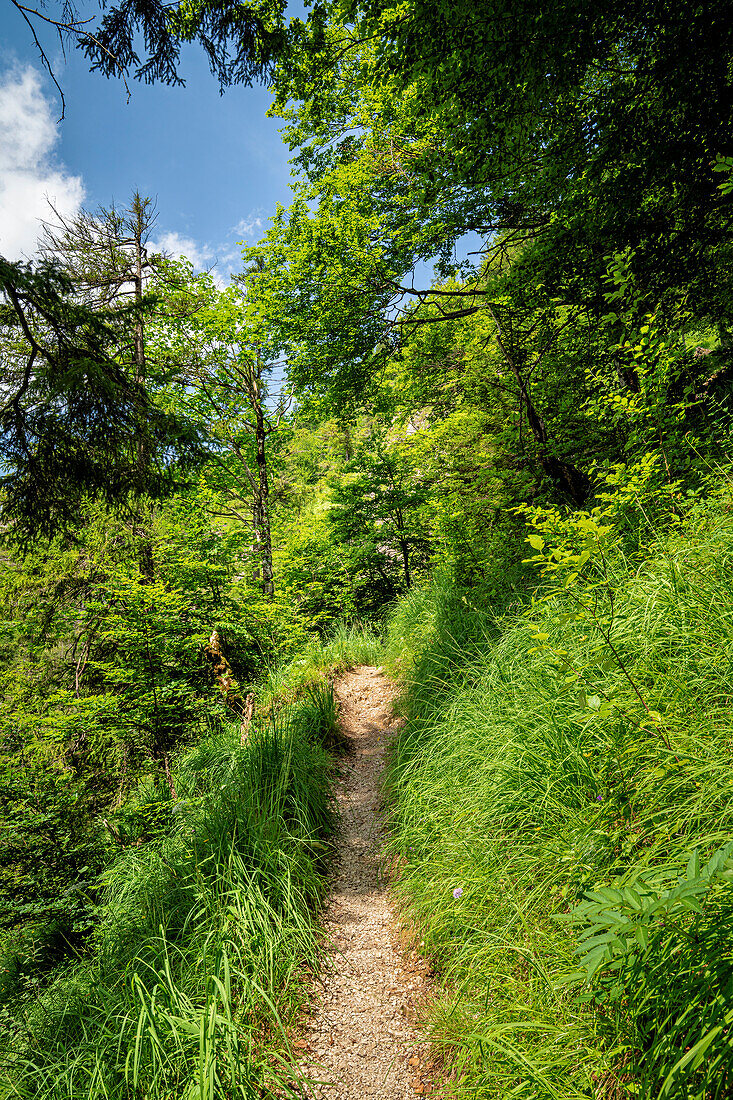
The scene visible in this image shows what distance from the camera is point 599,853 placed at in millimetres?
1868

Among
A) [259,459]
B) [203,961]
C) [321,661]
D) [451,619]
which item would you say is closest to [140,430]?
[203,961]

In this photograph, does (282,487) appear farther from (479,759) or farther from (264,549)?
(479,759)

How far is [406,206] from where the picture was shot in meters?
5.58

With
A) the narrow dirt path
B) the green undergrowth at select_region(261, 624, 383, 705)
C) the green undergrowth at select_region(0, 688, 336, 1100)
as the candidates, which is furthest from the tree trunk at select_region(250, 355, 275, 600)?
the narrow dirt path

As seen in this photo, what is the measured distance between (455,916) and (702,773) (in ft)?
5.14

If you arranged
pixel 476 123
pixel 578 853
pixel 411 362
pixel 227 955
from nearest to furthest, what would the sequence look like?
pixel 578 853 → pixel 227 955 → pixel 476 123 → pixel 411 362

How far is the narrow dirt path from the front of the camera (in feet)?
6.84

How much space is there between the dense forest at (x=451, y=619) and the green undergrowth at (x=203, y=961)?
3 centimetres

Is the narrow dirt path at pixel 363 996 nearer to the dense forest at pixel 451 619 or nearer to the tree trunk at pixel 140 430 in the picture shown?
the dense forest at pixel 451 619

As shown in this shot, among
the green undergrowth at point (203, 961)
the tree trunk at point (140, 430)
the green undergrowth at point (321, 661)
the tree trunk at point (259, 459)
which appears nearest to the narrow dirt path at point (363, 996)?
the green undergrowth at point (203, 961)

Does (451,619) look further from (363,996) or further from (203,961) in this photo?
(203,961)

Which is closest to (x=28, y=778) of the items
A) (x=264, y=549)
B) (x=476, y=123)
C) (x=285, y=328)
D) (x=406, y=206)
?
(x=264, y=549)

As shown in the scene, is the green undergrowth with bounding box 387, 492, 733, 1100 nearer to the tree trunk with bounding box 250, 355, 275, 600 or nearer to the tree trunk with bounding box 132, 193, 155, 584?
the tree trunk with bounding box 132, 193, 155, 584

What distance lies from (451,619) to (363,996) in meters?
4.07
